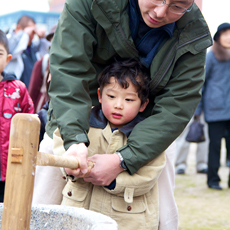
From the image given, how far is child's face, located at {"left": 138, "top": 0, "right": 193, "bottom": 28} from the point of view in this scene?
1.92 m

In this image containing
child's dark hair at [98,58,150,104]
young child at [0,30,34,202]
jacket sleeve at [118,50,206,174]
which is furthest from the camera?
young child at [0,30,34,202]

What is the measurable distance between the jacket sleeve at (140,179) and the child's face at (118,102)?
0.29 meters

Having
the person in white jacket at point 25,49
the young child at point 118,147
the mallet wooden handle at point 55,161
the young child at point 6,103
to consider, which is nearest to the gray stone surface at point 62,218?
the mallet wooden handle at point 55,161

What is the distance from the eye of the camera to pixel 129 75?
221cm

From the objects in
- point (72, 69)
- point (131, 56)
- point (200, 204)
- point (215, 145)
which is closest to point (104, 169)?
point (72, 69)

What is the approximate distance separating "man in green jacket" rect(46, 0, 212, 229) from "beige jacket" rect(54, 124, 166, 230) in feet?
0.29

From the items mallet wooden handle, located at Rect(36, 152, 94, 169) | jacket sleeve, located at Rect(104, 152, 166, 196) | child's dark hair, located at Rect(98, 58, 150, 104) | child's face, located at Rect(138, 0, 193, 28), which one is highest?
Result: child's face, located at Rect(138, 0, 193, 28)

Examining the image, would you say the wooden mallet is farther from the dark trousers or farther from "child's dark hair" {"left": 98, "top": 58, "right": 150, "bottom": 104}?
the dark trousers

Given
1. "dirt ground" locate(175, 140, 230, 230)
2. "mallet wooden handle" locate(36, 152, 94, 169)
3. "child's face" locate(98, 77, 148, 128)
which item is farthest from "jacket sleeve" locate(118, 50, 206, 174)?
"dirt ground" locate(175, 140, 230, 230)

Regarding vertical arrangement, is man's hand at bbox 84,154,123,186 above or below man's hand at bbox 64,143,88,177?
below

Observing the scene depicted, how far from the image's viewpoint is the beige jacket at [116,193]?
2.14 meters

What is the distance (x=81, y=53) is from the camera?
2041mm

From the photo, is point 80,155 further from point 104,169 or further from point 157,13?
point 157,13

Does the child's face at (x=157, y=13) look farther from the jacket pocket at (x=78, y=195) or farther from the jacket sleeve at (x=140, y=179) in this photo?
the jacket pocket at (x=78, y=195)
